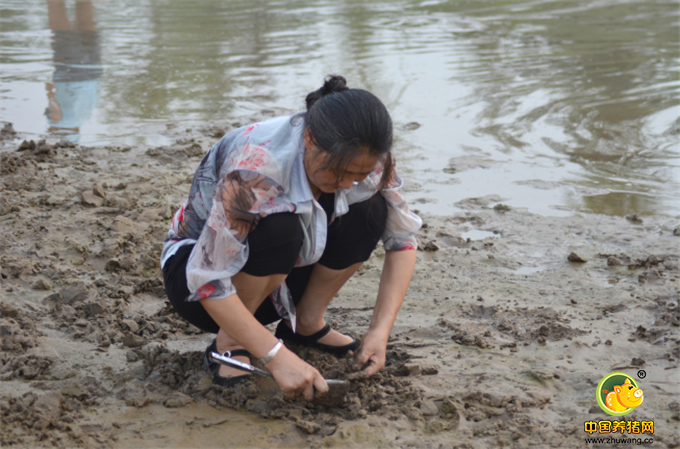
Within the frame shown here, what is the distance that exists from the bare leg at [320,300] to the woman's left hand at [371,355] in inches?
8.8

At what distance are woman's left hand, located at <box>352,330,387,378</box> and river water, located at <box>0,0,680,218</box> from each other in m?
1.67

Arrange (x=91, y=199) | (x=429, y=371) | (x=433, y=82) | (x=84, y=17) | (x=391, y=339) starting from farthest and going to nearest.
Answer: (x=84, y=17) < (x=433, y=82) < (x=91, y=199) < (x=391, y=339) < (x=429, y=371)

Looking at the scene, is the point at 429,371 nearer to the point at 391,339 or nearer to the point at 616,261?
the point at 391,339

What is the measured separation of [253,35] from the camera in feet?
27.8

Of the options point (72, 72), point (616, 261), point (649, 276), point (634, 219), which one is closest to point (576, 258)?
point (616, 261)

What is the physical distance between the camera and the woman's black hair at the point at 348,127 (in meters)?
1.54

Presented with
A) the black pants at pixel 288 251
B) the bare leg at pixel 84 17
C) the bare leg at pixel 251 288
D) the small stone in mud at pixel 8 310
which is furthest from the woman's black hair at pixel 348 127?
the bare leg at pixel 84 17

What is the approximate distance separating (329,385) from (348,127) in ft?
2.46

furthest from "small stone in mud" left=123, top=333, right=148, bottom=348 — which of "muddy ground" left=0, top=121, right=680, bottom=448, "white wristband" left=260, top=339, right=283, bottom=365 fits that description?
"white wristband" left=260, top=339, right=283, bottom=365

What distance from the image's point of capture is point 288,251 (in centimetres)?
172

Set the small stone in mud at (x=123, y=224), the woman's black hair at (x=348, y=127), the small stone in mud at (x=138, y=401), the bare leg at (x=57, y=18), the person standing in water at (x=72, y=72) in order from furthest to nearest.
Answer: the bare leg at (x=57, y=18) → the person standing in water at (x=72, y=72) → the small stone in mud at (x=123, y=224) → the small stone in mud at (x=138, y=401) → the woman's black hair at (x=348, y=127)

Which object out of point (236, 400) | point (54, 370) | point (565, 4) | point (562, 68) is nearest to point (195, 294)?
point (236, 400)

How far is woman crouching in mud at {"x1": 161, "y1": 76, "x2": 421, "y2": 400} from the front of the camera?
62.4 inches

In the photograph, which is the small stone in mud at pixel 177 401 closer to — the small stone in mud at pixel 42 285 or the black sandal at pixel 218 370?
the black sandal at pixel 218 370
